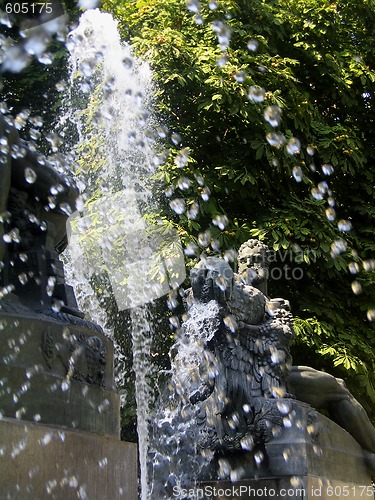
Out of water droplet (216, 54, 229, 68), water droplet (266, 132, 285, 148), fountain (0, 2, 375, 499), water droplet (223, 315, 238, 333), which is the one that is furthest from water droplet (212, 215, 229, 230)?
water droplet (223, 315, 238, 333)

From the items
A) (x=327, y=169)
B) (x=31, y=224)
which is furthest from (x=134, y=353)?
(x=31, y=224)

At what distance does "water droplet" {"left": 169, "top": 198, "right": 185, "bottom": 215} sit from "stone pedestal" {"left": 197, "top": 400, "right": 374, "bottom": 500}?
591 centimetres

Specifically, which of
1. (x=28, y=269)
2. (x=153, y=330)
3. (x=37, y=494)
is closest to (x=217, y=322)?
(x=28, y=269)

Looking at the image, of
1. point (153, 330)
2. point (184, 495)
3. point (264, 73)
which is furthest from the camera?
point (264, 73)

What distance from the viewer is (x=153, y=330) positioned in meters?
12.1

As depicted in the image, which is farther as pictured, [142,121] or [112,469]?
[142,121]

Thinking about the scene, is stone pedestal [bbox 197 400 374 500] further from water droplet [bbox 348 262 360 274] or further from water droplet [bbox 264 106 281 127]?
water droplet [bbox 264 106 281 127]

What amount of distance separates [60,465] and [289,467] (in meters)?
3.29

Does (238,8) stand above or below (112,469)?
below

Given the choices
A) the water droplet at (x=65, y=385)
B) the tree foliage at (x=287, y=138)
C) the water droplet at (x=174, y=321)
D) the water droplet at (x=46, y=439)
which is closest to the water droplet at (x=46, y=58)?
the tree foliage at (x=287, y=138)

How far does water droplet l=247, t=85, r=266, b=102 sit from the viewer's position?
42.0ft

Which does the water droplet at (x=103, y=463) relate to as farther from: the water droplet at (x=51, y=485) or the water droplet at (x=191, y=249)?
the water droplet at (x=191, y=249)

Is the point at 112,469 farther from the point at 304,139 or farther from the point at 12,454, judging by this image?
the point at 304,139

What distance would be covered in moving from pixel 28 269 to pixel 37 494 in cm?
125
